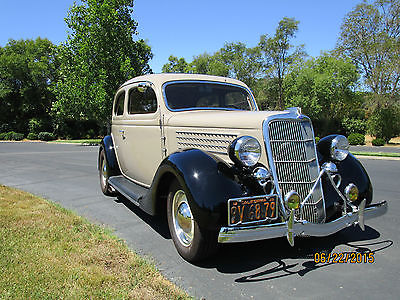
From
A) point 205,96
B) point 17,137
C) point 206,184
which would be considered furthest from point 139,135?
point 17,137

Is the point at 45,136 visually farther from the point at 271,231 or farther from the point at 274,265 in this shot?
the point at 271,231

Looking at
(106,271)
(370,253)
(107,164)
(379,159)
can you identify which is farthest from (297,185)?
(379,159)

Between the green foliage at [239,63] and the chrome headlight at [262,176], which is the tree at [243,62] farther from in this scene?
the chrome headlight at [262,176]

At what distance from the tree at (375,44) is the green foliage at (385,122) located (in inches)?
49.1

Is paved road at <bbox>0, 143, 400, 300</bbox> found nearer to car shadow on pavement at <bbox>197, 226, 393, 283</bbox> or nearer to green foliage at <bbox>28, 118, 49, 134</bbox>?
car shadow on pavement at <bbox>197, 226, 393, 283</bbox>

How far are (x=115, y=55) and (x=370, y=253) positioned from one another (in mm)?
21178

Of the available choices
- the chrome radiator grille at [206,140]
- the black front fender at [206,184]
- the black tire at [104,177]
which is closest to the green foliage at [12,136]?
the black tire at [104,177]

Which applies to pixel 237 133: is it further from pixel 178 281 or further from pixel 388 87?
pixel 388 87

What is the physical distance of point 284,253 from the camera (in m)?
3.22

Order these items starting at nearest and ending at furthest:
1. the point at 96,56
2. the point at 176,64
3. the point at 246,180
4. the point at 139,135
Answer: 1. the point at 246,180
2. the point at 139,135
3. the point at 96,56
4. the point at 176,64

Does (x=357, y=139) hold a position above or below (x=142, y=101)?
below

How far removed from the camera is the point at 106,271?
2.75 metres

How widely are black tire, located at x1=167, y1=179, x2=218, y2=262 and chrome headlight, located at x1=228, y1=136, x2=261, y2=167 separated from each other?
0.58m

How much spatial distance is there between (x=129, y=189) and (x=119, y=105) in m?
1.81
